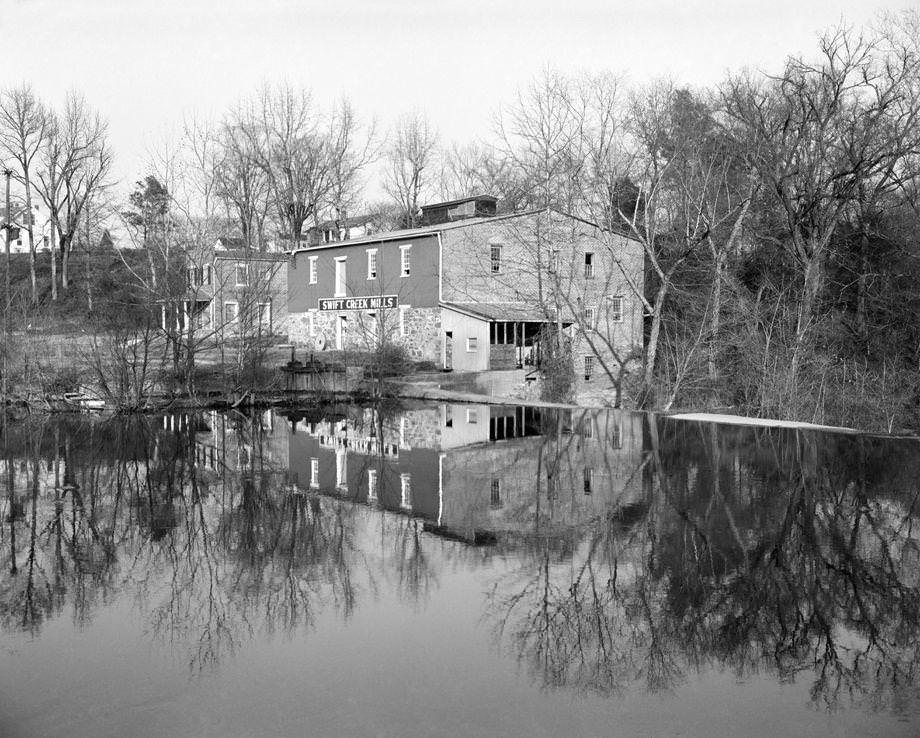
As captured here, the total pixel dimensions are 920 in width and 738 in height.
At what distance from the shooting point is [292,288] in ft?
144

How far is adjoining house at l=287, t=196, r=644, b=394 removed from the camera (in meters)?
35.1

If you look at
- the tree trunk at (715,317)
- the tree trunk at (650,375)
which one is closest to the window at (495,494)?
the tree trunk at (650,375)

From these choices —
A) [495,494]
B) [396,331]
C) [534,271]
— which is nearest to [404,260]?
[396,331]

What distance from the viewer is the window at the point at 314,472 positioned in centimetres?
1352

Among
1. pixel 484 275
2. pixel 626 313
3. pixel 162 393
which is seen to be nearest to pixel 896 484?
pixel 162 393

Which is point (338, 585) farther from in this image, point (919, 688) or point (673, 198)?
point (673, 198)

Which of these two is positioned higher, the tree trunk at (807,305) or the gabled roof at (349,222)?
the gabled roof at (349,222)

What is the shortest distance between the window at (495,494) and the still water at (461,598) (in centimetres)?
8

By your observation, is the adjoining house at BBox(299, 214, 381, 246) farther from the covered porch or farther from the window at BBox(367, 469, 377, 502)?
the window at BBox(367, 469, 377, 502)

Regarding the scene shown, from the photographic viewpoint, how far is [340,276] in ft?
135

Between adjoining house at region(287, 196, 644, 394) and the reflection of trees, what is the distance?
21.5m

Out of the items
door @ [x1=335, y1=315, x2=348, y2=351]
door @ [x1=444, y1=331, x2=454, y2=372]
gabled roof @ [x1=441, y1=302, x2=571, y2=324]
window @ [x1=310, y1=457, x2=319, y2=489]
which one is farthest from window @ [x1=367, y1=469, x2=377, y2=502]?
door @ [x1=335, y1=315, x2=348, y2=351]

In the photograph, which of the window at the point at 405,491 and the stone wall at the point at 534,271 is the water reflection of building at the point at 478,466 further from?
the stone wall at the point at 534,271

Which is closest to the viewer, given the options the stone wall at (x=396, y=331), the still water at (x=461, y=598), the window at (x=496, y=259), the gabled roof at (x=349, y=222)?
the still water at (x=461, y=598)
